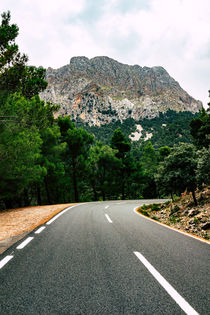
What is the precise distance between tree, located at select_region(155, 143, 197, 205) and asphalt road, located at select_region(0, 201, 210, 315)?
37.6 ft

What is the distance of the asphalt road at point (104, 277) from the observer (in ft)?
7.73

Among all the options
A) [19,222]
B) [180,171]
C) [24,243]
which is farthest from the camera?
[180,171]

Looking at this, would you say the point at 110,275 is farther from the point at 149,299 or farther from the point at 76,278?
the point at 149,299

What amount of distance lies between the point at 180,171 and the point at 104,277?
1463 cm

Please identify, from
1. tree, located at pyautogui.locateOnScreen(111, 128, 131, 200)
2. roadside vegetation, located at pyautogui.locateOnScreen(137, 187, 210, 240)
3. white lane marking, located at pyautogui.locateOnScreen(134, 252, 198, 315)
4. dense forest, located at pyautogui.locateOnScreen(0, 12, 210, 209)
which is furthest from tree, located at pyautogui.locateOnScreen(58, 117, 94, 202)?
white lane marking, located at pyautogui.locateOnScreen(134, 252, 198, 315)

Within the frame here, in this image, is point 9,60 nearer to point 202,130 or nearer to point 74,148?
point 74,148

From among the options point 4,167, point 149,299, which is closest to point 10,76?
point 4,167

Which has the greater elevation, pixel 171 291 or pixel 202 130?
pixel 202 130

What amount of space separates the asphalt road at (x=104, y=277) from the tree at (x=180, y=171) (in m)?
11.5

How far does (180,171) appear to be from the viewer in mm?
16375

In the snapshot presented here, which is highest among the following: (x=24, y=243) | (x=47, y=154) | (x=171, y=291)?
(x=47, y=154)

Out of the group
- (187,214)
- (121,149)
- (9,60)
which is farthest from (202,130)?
(9,60)

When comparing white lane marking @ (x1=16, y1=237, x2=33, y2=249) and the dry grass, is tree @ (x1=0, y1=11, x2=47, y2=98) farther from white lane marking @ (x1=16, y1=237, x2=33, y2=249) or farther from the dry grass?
white lane marking @ (x1=16, y1=237, x2=33, y2=249)

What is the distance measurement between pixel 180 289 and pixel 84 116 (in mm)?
172181
